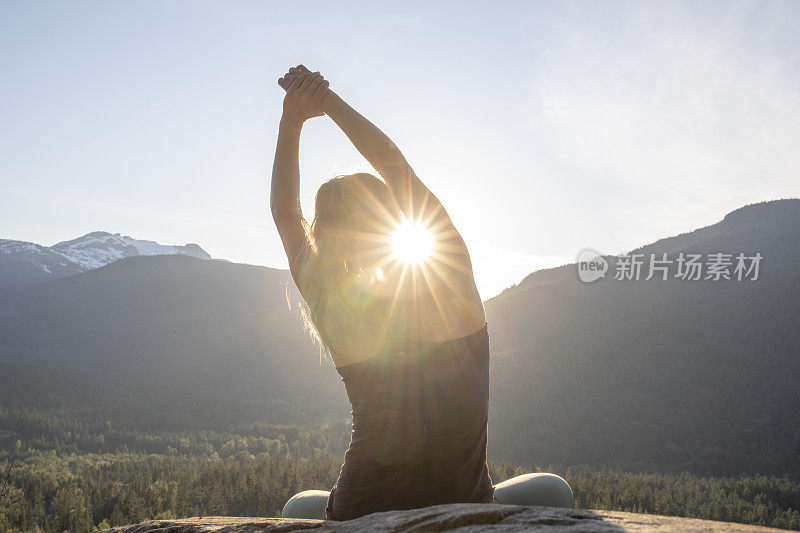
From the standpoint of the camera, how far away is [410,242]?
6.75 feet

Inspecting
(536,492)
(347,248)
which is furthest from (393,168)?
(536,492)

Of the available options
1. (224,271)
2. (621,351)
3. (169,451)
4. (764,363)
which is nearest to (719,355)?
(764,363)

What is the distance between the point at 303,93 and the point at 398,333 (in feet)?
4.07

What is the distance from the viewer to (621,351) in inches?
2253

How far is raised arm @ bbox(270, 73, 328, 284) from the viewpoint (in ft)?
7.83

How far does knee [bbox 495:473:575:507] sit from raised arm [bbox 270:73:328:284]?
1477 millimetres

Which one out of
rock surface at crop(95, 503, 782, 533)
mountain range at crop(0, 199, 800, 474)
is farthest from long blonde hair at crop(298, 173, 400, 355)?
mountain range at crop(0, 199, 800, 474)

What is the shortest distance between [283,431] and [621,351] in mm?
38519

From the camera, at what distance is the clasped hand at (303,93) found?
2338 millimetres

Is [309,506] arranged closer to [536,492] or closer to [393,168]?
[536,492]

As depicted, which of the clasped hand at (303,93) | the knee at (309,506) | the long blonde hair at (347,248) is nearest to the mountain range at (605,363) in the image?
the knee at (309,506)

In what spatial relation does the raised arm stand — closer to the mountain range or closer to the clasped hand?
the clasped hand

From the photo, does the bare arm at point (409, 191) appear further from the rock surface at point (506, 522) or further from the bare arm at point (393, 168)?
the rock surface at point (506, 522)

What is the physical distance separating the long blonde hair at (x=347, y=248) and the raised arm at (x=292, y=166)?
40cm
